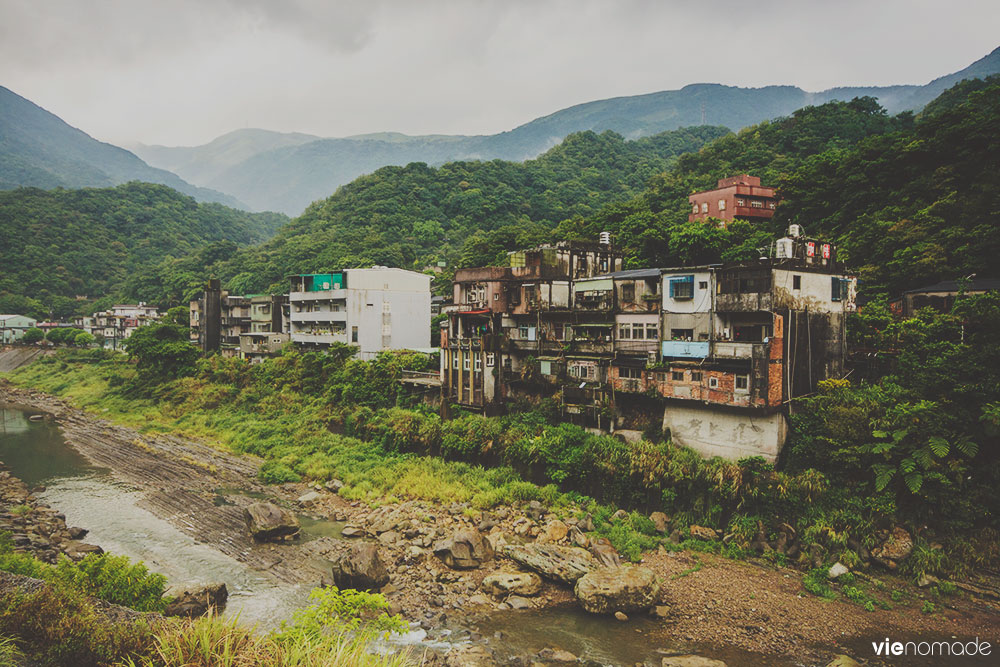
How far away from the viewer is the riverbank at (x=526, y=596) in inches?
629

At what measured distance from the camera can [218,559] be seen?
21.2m

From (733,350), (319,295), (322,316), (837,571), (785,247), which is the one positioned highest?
(785,247)

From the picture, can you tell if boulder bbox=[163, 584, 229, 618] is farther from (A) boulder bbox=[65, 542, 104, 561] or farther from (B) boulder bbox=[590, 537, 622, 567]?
(B) boulder bbox=[590, 537, 622, 567]

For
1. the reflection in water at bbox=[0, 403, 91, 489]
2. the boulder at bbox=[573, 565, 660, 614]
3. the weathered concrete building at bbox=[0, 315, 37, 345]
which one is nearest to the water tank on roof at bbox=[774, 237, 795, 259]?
the boulder at bbox=[573, 565, 660, 614]

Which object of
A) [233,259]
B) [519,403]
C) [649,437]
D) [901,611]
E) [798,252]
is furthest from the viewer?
[233,259]

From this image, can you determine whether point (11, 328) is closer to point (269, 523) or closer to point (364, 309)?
point (364, 309)

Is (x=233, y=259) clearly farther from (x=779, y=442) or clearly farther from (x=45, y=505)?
(x=779, y=442)

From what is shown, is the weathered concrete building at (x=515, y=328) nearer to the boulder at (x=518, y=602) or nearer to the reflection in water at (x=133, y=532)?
the boulder at (x=518, y=602)

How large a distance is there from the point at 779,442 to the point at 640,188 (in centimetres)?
7548

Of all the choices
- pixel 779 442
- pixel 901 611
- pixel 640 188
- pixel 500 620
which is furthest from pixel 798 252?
pixel 640 188

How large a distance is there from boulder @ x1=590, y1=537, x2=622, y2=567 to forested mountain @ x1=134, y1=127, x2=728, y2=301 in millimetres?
43104

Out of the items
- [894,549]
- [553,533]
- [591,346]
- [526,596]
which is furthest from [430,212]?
[894,549]

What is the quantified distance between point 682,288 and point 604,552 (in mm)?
11942

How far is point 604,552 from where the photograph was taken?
66.2ft
